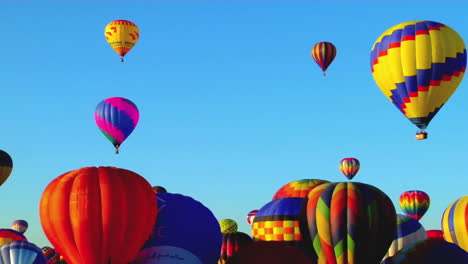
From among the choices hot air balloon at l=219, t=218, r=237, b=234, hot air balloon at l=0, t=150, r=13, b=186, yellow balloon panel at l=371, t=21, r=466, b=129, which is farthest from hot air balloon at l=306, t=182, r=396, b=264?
hot air balloon at l=0, t=150, r=13, b=186

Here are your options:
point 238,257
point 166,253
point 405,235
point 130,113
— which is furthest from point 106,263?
point 130,113

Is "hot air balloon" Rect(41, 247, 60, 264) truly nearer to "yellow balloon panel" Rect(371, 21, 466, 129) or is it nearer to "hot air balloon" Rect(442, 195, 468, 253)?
"yellow balloon panel" Rect(371, 21, 466, 129)

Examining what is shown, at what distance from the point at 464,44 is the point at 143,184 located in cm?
1929

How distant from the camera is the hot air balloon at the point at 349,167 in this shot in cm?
5712

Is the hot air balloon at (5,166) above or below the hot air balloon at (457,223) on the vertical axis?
above

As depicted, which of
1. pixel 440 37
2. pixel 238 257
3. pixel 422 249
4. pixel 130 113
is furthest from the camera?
pixel 130 113

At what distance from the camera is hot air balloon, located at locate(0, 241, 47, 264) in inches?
1198

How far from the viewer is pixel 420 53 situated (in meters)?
35.5

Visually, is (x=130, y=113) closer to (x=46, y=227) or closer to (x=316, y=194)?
(x=316, y=194)

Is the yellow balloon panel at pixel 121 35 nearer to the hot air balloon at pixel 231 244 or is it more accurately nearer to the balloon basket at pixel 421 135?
the balloon basket at pixel 421 135

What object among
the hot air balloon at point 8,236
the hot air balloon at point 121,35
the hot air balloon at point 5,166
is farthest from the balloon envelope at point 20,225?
the hot air balloon at point 8,236

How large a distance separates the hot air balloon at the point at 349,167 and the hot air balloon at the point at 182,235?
34492 millimetres

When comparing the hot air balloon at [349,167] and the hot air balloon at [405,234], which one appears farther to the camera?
the hot air balloon at [349,167]

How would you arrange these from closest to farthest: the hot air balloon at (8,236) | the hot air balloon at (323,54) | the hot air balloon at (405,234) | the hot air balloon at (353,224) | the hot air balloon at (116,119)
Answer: the hot air balloon at (353,224) < the hot air balloon at (405,234) < the hot air balloon at (8,236) < the hot air balloon at (116,119) < the hot air balloon at (323,54)
